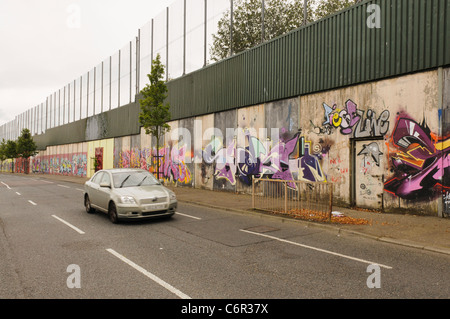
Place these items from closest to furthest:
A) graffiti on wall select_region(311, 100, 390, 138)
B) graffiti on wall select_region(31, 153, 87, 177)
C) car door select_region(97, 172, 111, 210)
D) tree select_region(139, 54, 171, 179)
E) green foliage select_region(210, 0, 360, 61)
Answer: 1. car door select_region(97, 172, 111, 210)
2. graffiti on wall select_region(311, 100, 390, 138)
3. green foliage select_region(210, 0, 360, 61)
4. tree select_region(139, 54, 171, 179)
5. graffiti on wall select_region(31, 153, 87, 177)

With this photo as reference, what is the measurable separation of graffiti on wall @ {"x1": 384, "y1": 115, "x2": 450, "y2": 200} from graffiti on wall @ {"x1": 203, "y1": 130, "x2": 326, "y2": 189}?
2969 millimetres

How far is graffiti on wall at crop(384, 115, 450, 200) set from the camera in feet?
31.0

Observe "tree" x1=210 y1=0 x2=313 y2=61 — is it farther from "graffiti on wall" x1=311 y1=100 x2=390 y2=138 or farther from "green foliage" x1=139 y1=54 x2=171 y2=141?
"graffiti on wall" x1=311 y1=100 x2=390 y2=138

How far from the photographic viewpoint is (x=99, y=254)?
20.3 feet

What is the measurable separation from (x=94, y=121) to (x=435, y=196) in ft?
124

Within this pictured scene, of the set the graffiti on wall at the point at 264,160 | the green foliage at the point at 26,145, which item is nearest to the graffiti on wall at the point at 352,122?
the graffiti on wall at the point at 264,160

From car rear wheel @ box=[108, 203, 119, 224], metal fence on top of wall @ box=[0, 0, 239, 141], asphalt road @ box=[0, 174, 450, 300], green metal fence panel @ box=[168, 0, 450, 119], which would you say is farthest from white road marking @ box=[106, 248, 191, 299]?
metal fence on top of wall @ box=[0, 0, 239, 141]

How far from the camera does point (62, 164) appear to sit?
4997 cm

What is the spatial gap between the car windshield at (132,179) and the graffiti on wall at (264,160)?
5.80 metres

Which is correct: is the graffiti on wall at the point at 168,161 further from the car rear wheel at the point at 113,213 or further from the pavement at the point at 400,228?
the pavement at the point at 400,228

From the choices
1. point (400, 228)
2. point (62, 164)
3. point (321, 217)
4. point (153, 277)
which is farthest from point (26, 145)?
point (400, 228)

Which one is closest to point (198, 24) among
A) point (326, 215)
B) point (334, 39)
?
point (334, 39)

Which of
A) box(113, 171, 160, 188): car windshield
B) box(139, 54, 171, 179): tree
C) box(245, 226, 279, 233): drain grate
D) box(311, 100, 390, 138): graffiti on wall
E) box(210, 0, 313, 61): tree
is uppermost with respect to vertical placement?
box(210, 0, 313, 61): tree
